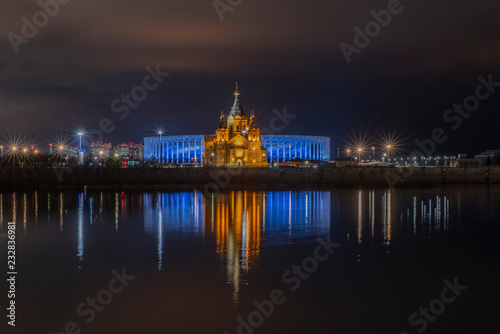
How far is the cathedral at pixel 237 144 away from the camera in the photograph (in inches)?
4250

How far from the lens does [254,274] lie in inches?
616

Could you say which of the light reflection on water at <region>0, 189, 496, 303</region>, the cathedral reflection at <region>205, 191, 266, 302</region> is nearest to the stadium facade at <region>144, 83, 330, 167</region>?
the light reflection on water at <region>0, 189, 496, 303</region>

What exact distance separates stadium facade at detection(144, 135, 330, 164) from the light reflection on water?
385 ft

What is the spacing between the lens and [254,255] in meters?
18.4

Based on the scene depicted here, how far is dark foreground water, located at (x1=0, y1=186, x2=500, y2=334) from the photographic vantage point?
39.7 feet

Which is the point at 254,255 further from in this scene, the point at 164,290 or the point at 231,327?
the point at 231,327

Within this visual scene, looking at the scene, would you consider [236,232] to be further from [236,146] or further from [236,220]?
[236,146]

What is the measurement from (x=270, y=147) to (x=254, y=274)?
467 ft

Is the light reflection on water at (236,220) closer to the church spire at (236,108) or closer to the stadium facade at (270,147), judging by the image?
the church spire at (236,108)

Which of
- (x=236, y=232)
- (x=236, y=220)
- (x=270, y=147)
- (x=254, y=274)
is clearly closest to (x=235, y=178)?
(x=236, y=220)

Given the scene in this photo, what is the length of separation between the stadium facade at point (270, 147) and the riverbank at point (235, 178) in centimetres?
8801

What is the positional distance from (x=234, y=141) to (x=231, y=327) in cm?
9781

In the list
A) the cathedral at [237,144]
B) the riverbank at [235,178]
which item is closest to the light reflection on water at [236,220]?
the riverbank at [235,178]

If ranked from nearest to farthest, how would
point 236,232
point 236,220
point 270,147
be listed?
point 236,232, point 236,220, point 270,147
